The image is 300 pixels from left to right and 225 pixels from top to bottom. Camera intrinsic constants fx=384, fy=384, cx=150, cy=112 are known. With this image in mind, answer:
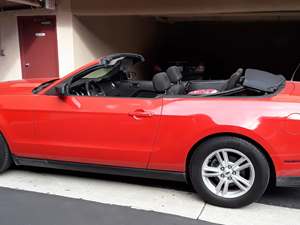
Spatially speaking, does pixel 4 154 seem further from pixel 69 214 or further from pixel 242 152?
pixel 242 152

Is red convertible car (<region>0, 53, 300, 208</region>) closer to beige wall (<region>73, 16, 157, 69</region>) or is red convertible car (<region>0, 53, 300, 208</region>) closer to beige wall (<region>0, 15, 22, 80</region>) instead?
beige wall (<region>73, 16, 157, 69</region>)

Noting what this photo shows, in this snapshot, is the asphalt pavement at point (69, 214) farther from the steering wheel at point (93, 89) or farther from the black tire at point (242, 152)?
the steering wheel at point (93, 89)

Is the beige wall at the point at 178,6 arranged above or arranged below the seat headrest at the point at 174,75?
above

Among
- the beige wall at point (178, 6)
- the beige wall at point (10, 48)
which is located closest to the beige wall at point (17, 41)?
the beige wall at point (10, 48)

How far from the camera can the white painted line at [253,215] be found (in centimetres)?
342

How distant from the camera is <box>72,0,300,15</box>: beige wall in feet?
23.4

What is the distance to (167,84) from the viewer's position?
4152mm

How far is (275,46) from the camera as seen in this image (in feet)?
48.0

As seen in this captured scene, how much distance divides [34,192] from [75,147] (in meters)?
0.64

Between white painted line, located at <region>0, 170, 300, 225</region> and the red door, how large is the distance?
4441 mm

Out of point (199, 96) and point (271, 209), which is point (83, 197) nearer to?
point (199, 96)

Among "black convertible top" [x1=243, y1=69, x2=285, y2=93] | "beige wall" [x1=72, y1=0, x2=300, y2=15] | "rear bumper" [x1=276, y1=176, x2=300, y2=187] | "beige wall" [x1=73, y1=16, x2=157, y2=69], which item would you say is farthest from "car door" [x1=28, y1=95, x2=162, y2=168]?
"beige wall" [x1=73, y1=16, x2=157, y2=69]

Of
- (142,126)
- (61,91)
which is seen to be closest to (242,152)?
(142,126)

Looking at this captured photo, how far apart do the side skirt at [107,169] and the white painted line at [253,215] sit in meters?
0.46
